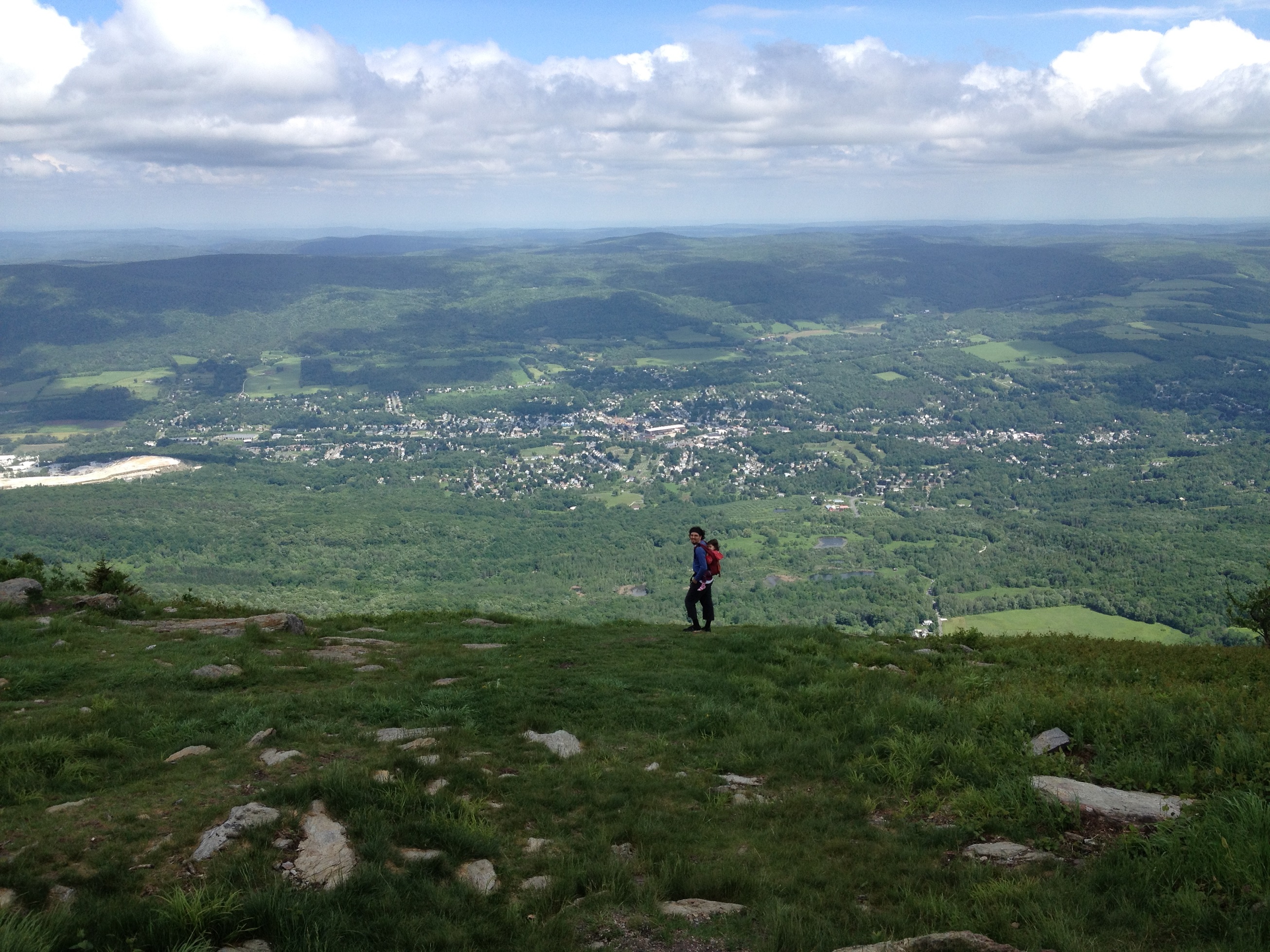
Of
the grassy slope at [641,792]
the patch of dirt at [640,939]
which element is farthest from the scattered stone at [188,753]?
the patch of dirt at [640,939]

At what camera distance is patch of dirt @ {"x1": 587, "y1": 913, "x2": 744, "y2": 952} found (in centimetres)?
560

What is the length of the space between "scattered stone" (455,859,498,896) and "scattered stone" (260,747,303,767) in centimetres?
317

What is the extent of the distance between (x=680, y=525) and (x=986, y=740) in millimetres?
94250

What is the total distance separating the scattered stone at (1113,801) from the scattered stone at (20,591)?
18.7m

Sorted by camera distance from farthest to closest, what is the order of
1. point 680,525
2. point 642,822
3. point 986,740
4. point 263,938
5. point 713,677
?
1. point 680,525
2. point 713,677
3. point 986,740
4. point 642,822
5. point 263,938

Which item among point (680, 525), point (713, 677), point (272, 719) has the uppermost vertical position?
point (272, 719)

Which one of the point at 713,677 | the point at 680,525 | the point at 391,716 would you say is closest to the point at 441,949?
the point at 391,716

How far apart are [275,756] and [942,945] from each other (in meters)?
7.21

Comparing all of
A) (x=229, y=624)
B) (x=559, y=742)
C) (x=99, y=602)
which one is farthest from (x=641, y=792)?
(x=99, y=602)

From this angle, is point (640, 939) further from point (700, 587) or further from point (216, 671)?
point (700, 587)

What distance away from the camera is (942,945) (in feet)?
17.2

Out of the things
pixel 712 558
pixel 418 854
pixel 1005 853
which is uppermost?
pixel 418 854

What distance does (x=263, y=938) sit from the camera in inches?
209

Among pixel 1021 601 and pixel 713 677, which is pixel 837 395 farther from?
pixel 713 677
